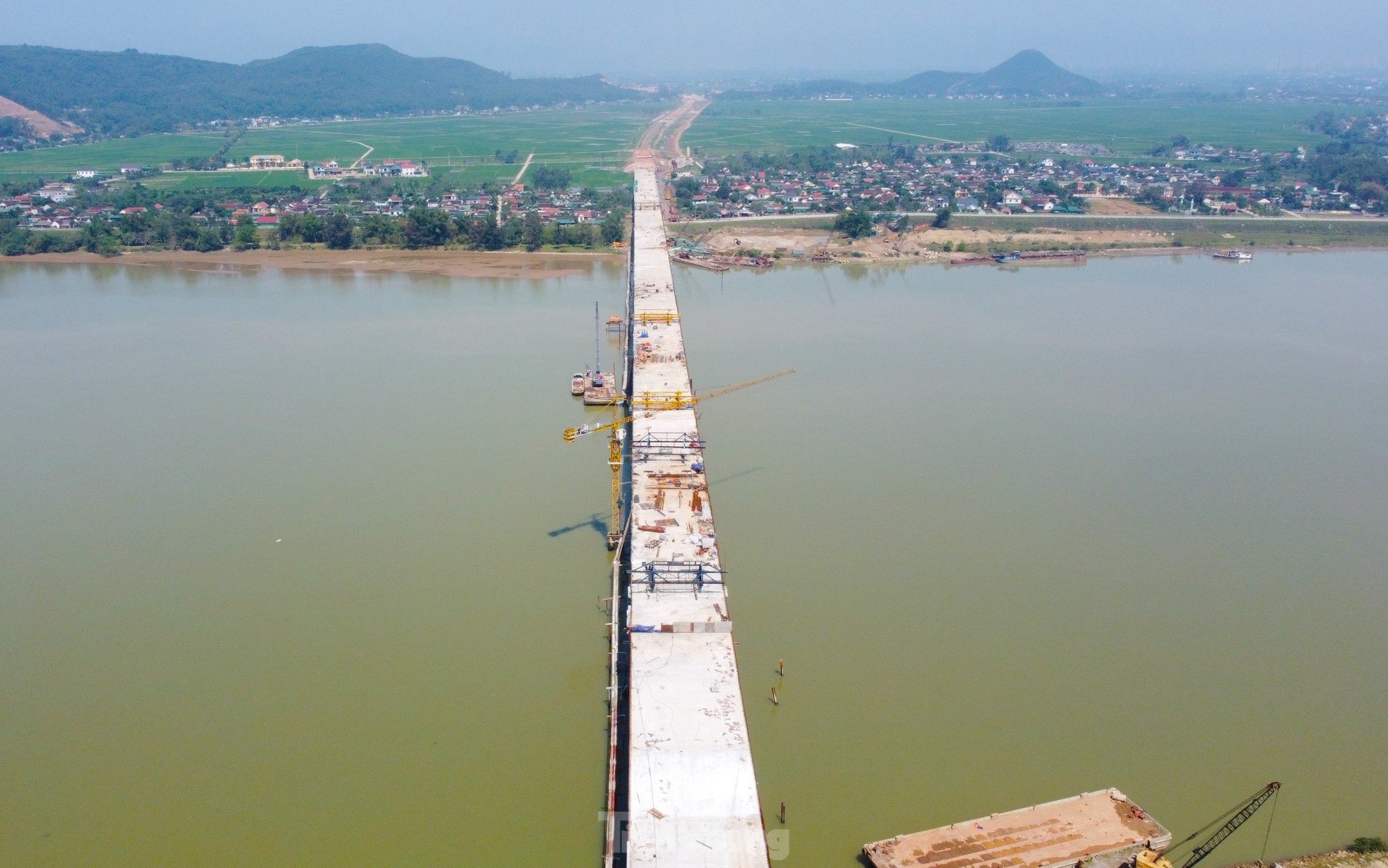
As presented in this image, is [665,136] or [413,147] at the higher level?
[665,136]

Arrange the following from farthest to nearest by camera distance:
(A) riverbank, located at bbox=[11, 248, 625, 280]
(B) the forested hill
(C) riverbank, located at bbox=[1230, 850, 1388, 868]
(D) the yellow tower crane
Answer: (B) the forested hill → (A) riverbank, located at bbox=[11, 248, 625, 280] → (D) the yellow tower crane → (C) riverbank, located at bbox=[1230, 850, 1388, 868]

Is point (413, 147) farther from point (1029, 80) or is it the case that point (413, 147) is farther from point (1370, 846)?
point (1029, 80)

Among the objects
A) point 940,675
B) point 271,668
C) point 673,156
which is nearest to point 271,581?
point 271,668

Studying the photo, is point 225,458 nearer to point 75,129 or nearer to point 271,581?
point 271,581

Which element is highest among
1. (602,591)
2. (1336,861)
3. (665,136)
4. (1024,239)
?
(665,136)

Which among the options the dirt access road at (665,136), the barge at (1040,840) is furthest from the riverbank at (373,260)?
the barge at (1040,840)

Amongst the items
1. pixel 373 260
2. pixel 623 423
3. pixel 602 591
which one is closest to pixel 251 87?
pixel 373 260

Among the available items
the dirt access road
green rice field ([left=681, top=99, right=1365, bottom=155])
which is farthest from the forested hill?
green rice field ([left=681, top=99, right=1365, bottom=155])

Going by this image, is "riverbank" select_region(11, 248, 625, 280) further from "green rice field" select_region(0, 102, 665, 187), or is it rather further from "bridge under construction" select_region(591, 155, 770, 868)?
"bridge under construction" select_region(591, 155, 770, 868)
